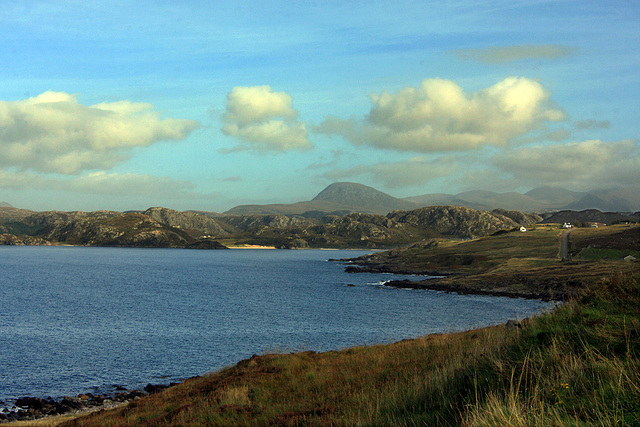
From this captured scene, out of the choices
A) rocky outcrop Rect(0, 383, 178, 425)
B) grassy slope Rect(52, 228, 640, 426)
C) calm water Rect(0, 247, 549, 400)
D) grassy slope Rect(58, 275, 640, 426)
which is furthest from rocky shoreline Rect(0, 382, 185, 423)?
grassy slope Rect(58, 275, 640, 426)

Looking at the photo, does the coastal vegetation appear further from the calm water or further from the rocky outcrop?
the calm water

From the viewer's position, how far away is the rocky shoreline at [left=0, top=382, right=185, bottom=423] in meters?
32.5

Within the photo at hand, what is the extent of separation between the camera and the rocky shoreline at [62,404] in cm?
3253

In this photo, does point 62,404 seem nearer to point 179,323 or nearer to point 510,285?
point 179,323

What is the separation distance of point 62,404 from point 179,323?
117 feet

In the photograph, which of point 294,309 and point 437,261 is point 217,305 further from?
point 437,261

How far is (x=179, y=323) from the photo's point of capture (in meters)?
70.2

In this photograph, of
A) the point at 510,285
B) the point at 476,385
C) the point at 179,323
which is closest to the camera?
the point at 476,385

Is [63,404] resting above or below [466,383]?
below

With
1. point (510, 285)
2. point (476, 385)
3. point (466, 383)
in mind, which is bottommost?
point (510, 285)

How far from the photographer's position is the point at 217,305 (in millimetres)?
89750

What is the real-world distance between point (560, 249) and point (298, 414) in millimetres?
142542

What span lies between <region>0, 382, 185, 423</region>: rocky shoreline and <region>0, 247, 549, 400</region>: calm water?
2421 mm

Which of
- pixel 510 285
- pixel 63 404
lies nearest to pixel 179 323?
pixel 63 404
